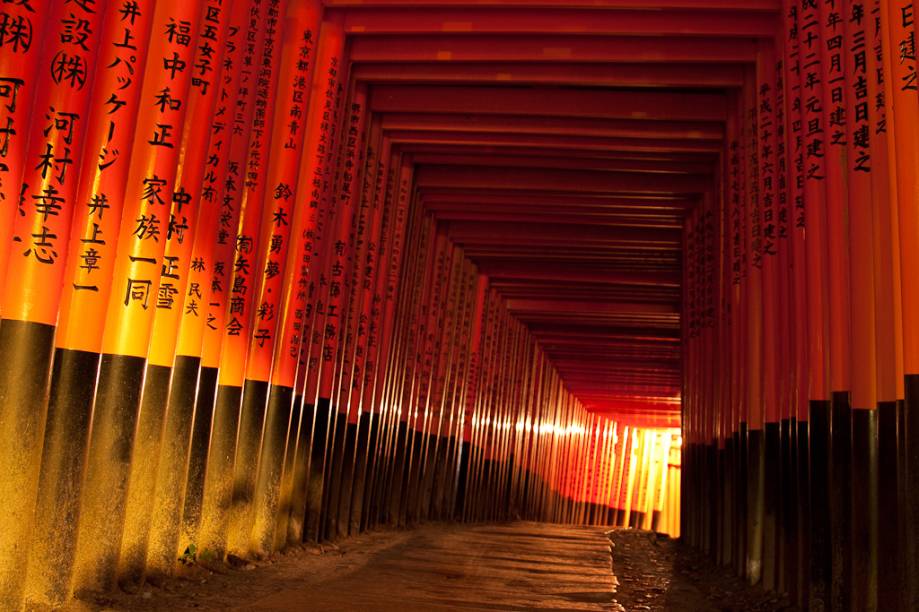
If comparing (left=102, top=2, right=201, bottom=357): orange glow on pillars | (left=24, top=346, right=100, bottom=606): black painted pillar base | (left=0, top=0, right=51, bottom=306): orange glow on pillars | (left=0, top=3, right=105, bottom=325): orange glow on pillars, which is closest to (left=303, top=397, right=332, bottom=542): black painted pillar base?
(left=102, top=2, right=201, bottom=357): orange glow on pillars

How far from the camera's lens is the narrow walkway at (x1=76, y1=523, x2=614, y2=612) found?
456cm

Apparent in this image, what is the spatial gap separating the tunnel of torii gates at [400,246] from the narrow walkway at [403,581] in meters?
0.23

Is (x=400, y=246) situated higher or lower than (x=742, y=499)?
higher

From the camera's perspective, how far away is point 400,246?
9.80 meters

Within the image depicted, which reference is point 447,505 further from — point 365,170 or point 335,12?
point 335,12

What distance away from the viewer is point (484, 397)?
1477 centimetres

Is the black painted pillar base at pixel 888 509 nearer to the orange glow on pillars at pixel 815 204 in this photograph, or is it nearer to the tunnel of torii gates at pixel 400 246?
the tunnel of torii gates at pixel 400 246

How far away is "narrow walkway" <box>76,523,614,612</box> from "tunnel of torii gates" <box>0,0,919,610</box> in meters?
0.23

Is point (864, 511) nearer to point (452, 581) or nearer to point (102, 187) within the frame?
point (452, 581)

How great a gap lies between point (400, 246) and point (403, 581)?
479cm

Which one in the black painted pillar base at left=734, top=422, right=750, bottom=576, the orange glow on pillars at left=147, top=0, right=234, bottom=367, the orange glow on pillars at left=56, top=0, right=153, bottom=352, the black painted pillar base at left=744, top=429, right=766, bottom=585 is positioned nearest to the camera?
the orange glow on pillars at left=56, top=0, right=153, bottom=352

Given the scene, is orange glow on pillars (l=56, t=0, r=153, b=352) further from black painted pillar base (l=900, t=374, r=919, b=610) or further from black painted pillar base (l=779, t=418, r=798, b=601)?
black painted pillar base (l=779, t=418, r=798, b=601)

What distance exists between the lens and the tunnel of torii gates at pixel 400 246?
3988 mm

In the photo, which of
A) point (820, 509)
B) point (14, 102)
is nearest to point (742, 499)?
point (820, 509)
